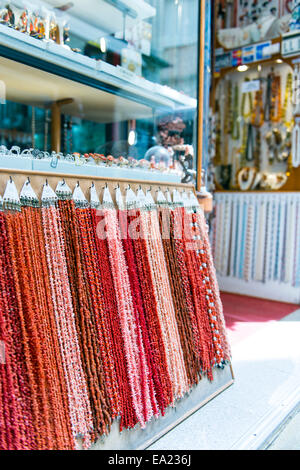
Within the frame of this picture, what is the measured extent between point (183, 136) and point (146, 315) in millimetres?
1312

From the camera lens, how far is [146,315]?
1.53 meters

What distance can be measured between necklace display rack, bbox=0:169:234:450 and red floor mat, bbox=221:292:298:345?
930mm

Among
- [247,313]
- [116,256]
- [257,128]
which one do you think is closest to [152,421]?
[116,256]

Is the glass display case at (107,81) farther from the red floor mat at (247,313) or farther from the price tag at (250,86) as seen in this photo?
the price tag at (250,86)

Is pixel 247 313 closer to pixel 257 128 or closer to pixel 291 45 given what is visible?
pixel 257 128

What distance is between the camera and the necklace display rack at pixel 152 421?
4.09 ft

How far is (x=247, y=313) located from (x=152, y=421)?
7.50 ft

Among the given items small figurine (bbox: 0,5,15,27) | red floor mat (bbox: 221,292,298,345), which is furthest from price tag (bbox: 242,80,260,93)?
small figurine (bbox: 0,5,15,27)

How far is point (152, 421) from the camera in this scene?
145 centimetres

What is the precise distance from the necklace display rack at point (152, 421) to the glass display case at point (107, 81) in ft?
0.24

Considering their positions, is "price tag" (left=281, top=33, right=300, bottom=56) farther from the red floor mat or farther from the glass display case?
the red floor mat

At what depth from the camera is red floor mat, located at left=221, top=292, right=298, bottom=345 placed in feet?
9.77
